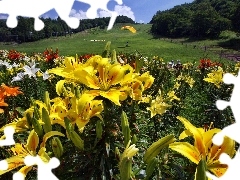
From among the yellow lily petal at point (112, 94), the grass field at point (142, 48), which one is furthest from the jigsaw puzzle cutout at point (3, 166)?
the grass field at point (142, 48)

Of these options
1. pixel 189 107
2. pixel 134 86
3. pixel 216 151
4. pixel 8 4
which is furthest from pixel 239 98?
pixel 189 107

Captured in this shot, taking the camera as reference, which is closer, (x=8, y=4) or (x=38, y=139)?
(x=38, y=139)

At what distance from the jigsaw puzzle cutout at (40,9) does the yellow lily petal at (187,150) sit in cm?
95

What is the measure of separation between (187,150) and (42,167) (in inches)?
16.5

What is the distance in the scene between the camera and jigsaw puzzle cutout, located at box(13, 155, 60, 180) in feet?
2.92

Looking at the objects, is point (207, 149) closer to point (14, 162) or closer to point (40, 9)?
point (14, 162)

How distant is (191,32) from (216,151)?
2079 inches

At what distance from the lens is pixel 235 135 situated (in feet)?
2.86

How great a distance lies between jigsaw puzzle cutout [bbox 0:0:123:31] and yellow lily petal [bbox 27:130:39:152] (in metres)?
0.80

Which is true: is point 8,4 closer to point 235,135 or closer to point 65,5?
point 65,5

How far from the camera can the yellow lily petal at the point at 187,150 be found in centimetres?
90

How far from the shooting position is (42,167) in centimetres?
94
